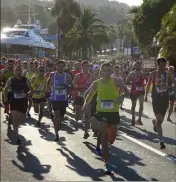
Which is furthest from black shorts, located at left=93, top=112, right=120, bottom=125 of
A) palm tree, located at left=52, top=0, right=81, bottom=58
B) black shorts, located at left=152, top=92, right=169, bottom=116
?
palm tree, located at left=52, top=0, right=81, bottom=58

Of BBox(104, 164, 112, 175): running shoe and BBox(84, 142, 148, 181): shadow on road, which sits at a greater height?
BBox(104, 164, 112, 175): running shoe

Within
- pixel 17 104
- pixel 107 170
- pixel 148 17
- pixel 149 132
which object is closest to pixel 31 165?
pixel 107 170

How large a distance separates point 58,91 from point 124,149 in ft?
6.91

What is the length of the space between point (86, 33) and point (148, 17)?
58.4ft

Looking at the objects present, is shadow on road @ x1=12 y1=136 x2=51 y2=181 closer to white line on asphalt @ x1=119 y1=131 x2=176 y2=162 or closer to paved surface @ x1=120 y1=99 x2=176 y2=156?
white line on asphalt @ x1=119 y1=131 x2=176 y2=162

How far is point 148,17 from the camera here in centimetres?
4031

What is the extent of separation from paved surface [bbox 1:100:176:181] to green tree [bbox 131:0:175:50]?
29.0 m

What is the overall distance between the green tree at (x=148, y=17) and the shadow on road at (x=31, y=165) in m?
31.3

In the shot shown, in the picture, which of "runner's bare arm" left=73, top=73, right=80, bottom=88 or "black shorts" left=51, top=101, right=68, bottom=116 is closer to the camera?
"black shorts" left=51, top=101, right=68, bottom=116

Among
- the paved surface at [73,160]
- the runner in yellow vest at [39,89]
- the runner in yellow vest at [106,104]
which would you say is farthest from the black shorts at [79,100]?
the runner in yellow vest at [106,104]

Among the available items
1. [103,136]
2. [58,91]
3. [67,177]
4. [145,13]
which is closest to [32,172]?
[67,177]

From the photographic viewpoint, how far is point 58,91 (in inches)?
417

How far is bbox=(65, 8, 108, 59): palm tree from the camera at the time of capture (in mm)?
57250

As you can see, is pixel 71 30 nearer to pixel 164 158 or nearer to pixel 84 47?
pixel 84 47
